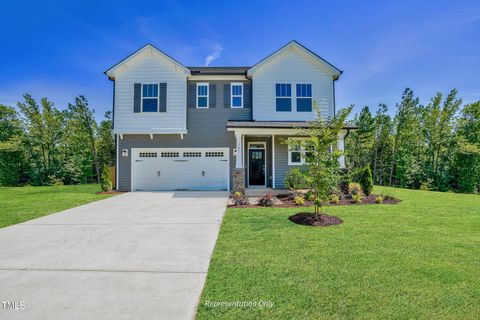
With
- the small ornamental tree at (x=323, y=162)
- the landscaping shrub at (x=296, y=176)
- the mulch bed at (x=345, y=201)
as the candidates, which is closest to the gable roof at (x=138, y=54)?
the landscaping shrub at (x=296, y=176)

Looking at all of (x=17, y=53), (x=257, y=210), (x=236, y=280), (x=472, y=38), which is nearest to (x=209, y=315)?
(x=236, y=280)

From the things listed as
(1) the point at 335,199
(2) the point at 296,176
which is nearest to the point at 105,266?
(2) the point at 296,176

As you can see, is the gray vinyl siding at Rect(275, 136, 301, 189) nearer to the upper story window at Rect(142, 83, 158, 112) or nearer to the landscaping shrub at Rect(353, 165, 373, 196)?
the landscaping shrub at Rect(353, 165, 373, 196)

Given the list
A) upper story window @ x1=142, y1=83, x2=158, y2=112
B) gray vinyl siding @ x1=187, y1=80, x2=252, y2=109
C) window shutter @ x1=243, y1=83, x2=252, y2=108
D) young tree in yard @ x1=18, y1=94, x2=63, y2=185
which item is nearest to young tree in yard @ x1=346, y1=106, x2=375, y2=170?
window shutter @ x1=243, y1=83, x2=252, y2=108

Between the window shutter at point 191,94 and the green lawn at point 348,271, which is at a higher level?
the window shutter at point 191,94

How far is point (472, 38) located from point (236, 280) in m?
15.6

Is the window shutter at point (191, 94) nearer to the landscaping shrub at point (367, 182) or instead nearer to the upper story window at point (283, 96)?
the upper story window at point (283, 96)

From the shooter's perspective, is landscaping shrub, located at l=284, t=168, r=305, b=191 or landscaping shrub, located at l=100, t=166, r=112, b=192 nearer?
landscaping shrub, located at l=284, t=168, r=305, b=191

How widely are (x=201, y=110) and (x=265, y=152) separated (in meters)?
4.39

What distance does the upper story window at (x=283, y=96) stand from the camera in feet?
43.2

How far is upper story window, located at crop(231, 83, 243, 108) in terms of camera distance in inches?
524

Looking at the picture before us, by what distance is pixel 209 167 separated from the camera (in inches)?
522

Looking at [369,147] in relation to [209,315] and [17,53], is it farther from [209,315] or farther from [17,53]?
[17,53]

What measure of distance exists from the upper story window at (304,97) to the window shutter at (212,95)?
469 cm
